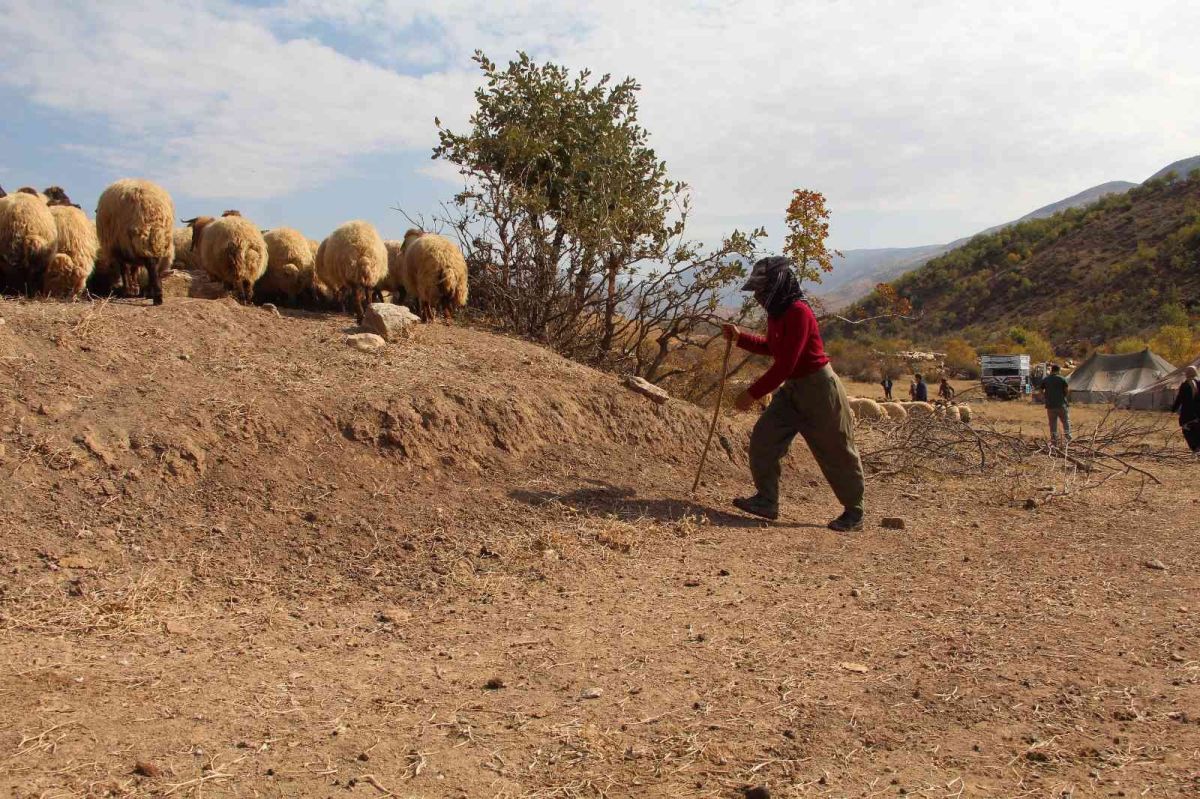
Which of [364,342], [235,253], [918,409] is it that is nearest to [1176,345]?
[918,409]

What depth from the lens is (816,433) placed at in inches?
250

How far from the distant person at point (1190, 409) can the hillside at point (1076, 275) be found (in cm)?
2899

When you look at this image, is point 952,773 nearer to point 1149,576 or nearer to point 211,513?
point 1149,576

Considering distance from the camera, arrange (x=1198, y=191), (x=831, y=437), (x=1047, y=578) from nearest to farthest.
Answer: (x=1047, y=578)
(x=831, y=437)
(x=1198, y=191)

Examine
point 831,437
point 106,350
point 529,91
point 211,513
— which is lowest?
point 211,513

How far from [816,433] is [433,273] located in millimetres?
4390

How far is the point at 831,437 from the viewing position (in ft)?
20.6

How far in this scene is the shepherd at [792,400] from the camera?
6129 mm

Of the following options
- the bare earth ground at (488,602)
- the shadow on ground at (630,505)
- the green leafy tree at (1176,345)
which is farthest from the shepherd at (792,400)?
the green leafy tree at (1176,345)

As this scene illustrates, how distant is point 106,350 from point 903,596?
209 inches

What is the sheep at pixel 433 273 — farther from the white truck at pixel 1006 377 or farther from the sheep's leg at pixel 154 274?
the white truck at pixel 1006 377

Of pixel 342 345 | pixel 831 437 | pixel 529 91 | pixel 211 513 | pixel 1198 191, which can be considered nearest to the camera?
pixel 211 513

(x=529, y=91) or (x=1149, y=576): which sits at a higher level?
(x=529, y=91)

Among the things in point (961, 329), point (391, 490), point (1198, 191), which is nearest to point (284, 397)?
point (391, 490)
